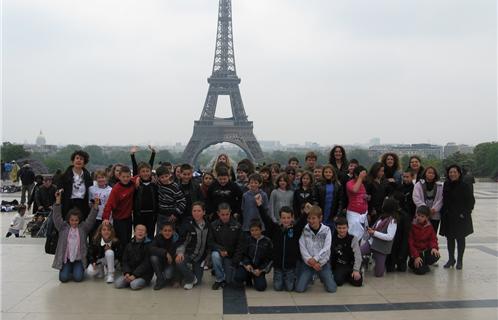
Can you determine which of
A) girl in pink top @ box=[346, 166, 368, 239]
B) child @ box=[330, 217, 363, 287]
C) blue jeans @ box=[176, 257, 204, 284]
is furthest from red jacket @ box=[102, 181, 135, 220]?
girl in pink top @ box=[346, 166, 368, 239]

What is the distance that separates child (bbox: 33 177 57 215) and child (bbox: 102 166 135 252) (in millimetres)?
4956

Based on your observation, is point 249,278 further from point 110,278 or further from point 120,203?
point 120,203

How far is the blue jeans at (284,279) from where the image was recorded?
6.89 m

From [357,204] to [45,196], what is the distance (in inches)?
306

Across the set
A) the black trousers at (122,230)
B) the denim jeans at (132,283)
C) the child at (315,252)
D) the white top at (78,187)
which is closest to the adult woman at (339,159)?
the child at (315,252)

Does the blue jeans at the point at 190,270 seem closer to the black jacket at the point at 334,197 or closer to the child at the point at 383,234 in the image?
the black jacket at the point at 334,197

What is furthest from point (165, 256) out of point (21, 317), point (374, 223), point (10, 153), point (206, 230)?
point (10, 153)

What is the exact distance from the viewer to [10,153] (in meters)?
61.8

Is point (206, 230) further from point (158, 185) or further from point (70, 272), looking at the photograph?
point (70, 272)

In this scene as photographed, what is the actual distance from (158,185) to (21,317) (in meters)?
2.60

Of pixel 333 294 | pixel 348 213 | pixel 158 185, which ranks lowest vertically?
pixel 333 294

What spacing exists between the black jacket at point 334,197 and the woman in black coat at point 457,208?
1.87 m

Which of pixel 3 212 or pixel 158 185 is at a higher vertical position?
pixel 158 185

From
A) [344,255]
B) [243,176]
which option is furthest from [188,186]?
[344,255]
